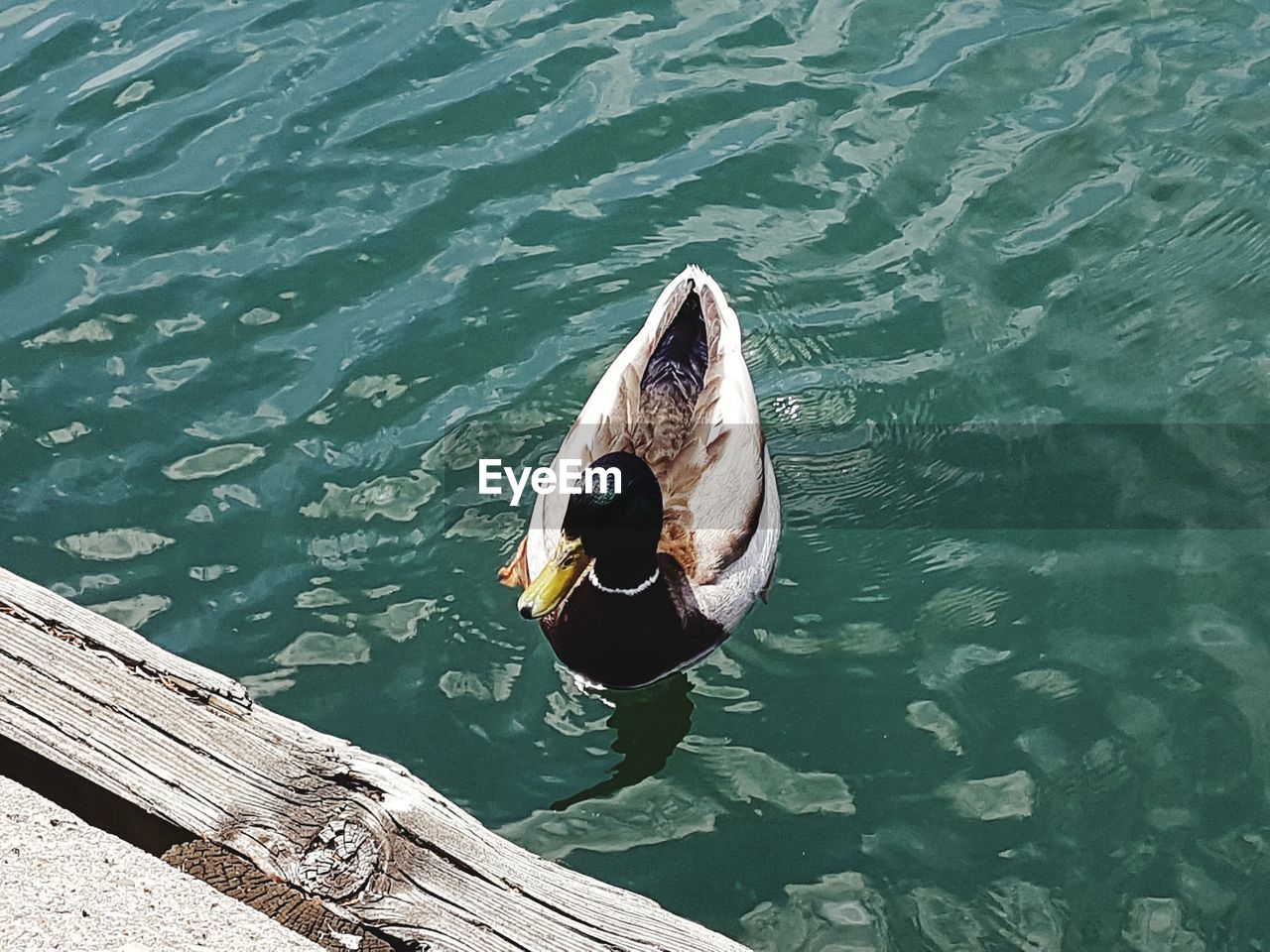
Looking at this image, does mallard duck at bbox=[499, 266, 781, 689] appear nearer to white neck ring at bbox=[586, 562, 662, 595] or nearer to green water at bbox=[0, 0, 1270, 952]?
white neck ring at bbox=[586, 562, 662, 595]

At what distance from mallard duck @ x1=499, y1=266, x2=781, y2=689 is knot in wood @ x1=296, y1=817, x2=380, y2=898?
6.24ft

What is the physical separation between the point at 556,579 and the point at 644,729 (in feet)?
2.08

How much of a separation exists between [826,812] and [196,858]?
2.16 metres

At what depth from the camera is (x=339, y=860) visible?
2.65m

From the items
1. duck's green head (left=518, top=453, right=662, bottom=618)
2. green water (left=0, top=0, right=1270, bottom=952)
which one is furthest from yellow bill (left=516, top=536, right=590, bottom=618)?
green water (left=0, top=0, right=1270, bottom=952)

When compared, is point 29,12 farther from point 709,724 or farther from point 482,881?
point 482,881

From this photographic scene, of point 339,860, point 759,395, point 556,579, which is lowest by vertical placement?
point 759,395

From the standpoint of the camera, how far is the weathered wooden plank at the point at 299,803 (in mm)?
2611

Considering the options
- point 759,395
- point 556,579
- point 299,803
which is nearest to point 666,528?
point 556,579

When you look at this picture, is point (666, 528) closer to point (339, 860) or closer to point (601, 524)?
point (601, 524)

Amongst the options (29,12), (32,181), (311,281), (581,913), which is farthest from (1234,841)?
(29,12)

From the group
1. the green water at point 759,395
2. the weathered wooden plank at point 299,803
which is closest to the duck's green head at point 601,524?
the green water at point 759,395

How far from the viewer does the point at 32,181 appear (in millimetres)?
6590

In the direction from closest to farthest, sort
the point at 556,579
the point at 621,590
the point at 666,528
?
the point at 556,579 < the point at 621,590 < the point at 666,528
